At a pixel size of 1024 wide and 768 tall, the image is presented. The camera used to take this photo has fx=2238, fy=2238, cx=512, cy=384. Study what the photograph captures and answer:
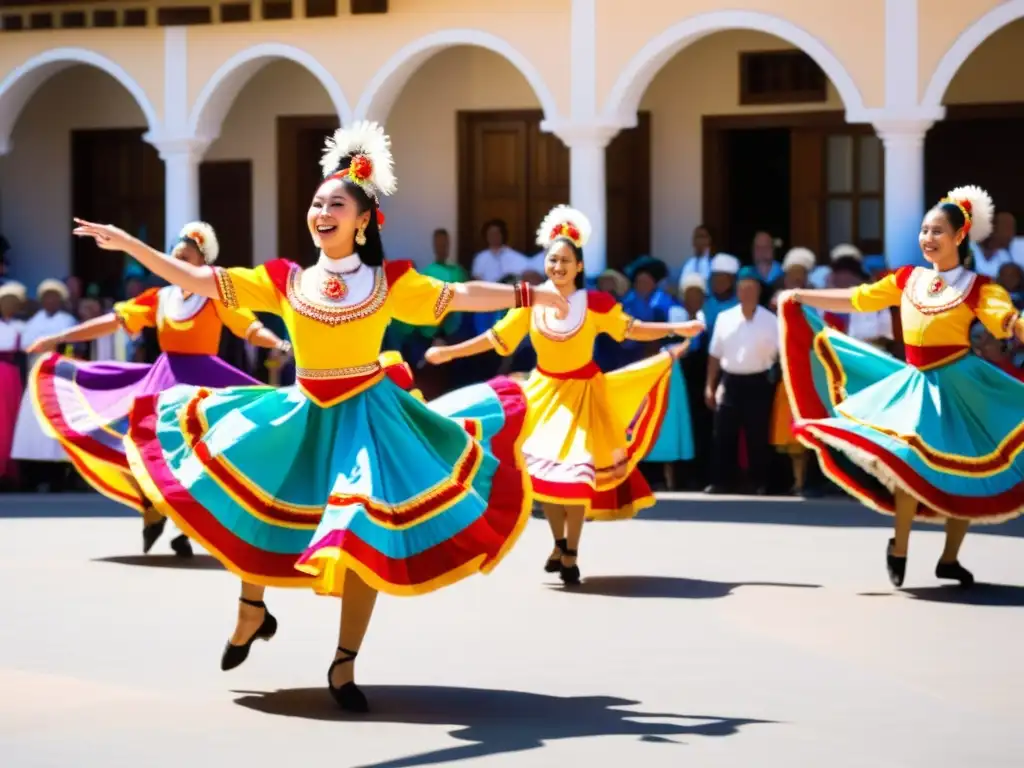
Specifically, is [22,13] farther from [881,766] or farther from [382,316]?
[881,766]

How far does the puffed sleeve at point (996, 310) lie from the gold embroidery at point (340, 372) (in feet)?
12.2

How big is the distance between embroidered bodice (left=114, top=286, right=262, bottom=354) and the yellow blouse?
3.79 metres

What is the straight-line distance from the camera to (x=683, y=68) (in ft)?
62.8

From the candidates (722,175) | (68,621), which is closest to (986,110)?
(722,175)

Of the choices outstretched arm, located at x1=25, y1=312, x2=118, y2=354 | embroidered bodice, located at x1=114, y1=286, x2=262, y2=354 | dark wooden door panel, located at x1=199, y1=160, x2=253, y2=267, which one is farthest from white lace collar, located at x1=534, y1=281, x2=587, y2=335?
dark wooden door panel, located at x1=199, y1=160, x2=253, y2=267

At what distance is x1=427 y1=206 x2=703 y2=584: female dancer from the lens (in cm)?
1065

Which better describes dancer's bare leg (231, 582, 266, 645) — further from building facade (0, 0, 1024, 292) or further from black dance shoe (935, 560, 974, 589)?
building facade (0, 0, 1024, 292)

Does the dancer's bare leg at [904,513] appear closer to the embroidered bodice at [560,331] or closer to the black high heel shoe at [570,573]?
Result: the black high heel shoe at [570,573]

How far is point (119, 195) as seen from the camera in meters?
21.9

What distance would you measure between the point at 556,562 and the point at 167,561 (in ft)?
7.07

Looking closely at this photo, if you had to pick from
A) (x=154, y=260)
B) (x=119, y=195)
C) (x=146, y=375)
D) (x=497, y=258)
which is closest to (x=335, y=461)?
(x=154, y=260)

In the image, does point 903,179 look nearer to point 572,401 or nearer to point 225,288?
point 572,401

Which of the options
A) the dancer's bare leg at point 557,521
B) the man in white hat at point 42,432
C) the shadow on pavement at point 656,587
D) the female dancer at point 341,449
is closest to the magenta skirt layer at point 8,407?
the man in white hat at point 42,432

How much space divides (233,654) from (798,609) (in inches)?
116
